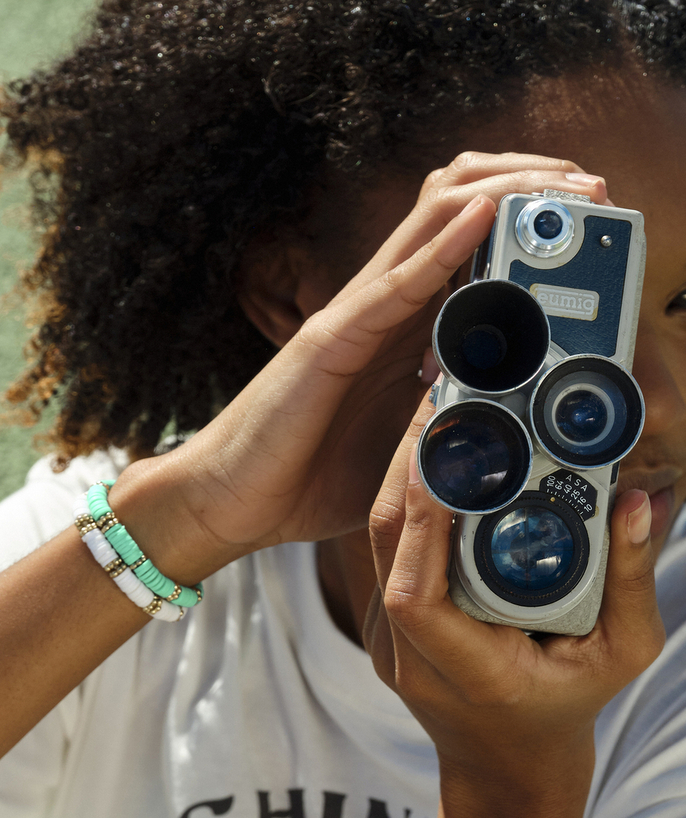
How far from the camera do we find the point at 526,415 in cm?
68

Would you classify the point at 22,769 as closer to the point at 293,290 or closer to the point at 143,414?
the point at 143,414

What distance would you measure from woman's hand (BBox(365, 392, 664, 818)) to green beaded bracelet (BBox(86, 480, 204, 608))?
11.9 inches

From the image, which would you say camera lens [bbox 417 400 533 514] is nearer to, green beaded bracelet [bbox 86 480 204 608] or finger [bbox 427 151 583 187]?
finger [bbox 427 151 583 187]

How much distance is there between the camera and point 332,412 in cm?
87

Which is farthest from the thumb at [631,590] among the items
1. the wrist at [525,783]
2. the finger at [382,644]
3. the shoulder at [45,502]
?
the shoulder at [45,502]

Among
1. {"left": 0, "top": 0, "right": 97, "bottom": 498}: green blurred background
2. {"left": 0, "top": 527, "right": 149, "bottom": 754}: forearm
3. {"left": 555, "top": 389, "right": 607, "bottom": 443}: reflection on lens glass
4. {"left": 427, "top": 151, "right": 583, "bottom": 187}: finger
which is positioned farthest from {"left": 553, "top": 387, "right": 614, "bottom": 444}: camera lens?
{"left": 0, "top": 0, "right": 97, "bottom": 498}: green blurred background

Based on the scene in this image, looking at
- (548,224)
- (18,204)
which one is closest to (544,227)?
(548,224)

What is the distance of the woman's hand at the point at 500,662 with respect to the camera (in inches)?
27.8

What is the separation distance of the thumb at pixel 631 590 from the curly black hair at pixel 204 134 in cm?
55

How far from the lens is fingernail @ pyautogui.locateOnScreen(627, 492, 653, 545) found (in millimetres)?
705

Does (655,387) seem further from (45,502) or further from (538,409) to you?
(45,502)

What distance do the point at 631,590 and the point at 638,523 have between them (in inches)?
2.7

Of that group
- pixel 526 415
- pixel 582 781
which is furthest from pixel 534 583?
pixel 582 781

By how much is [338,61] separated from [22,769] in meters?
1.13
